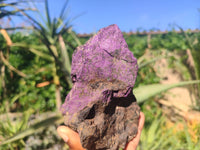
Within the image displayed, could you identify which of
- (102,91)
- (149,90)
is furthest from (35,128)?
(149,90)

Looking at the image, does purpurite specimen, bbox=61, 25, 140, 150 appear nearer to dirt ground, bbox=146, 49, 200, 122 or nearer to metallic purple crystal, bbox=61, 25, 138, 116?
metallic purple crystal, bbox=61, 25, 138, 116

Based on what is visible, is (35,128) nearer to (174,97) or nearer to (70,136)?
(70,136)

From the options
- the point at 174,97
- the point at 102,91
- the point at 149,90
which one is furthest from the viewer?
the point at 174,97

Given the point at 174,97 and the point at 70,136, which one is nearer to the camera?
the point at 70,136

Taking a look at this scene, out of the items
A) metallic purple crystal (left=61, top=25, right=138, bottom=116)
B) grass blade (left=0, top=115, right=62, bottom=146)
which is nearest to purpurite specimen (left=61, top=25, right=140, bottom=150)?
metallic purple crystal (left=61, top=25, right=138, bottom=116)

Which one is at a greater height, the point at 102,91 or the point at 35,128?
the point at 102,91

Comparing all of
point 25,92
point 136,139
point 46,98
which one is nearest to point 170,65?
point 46,98
